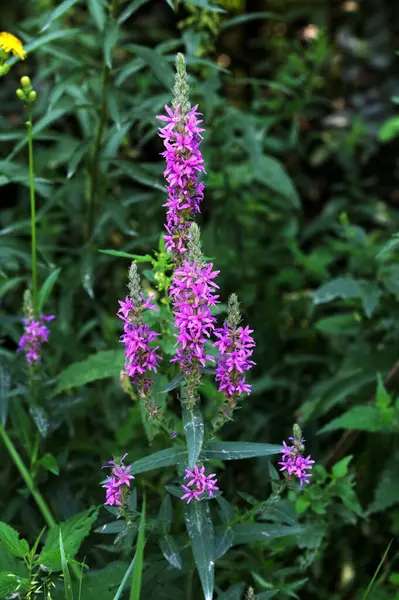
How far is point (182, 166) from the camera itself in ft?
4.85

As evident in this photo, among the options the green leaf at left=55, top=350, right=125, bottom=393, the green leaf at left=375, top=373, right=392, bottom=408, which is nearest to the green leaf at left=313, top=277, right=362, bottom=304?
the green leaf at left=375, top=373, right=392, bottom=408

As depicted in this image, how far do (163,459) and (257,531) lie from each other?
0.30 m

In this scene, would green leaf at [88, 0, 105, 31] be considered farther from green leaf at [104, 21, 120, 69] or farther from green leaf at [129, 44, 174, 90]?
green leaf at [129, 44, 174, 90]

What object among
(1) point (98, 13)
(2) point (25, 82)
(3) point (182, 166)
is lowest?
(3) point (182, 166)

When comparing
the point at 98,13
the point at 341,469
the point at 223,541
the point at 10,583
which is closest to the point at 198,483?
the point at 223,541

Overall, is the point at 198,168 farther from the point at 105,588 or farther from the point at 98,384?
the point at 98,384

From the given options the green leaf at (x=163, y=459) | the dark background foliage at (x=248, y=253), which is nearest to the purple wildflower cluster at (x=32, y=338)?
the dark background foliage at (x=248, y=253)

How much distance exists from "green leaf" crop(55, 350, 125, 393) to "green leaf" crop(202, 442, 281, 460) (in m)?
0.50

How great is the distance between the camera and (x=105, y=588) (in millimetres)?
1693

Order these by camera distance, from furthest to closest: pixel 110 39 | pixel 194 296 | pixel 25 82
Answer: pixel 110 39 < pixel 25 82 < pixel 194 296

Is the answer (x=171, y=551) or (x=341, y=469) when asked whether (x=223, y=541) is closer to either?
(x=171, y=551)

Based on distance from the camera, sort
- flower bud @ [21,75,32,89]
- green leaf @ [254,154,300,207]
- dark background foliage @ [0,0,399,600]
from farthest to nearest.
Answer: green leaf @ [254,154,300,207]
dark background foliage @ [0,0,399,600]
flower bud @ [21,75,32,89]

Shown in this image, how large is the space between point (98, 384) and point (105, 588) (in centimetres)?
109

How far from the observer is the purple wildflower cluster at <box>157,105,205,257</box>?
147 centimetres
